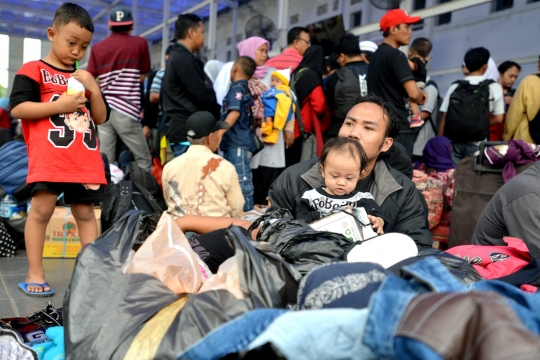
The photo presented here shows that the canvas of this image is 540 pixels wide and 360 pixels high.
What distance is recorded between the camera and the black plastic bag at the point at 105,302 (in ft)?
4.49

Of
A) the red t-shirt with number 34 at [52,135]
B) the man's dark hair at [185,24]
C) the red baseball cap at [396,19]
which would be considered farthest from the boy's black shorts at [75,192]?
the red baseball cap at [396,19]

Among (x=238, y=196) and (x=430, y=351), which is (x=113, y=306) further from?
(x=238, y=196)

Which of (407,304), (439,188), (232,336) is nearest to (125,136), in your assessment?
(439,188)

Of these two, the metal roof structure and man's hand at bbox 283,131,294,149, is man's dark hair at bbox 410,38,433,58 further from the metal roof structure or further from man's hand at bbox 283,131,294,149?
the metal roof structure

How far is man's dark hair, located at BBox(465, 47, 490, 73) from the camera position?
17.3ft

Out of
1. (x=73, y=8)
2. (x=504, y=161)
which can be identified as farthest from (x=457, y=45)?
(x=73, y=8)

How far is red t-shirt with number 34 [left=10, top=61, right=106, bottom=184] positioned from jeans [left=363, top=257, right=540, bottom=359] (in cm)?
232

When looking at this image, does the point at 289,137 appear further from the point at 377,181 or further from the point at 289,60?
the point at 377,181

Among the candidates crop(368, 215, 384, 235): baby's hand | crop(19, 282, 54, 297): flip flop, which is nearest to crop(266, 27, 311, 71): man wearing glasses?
crop(19, 282, 54, 297): flip flop

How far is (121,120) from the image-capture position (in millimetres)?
5199

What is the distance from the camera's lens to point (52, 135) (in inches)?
117

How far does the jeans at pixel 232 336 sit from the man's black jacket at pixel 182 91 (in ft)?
12.7

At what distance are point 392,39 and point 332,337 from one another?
4.26m

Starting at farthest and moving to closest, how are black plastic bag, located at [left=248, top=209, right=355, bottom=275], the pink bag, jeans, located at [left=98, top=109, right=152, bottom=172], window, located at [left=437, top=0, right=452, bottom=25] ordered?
window, located at [left=437, top=0, right=452, bottom=25], jeans, located at [left=98, top=109, right=152, bottom=172], black plastic bag, located at [left=248, top=209, right=355, bottom=275], the pink bag
